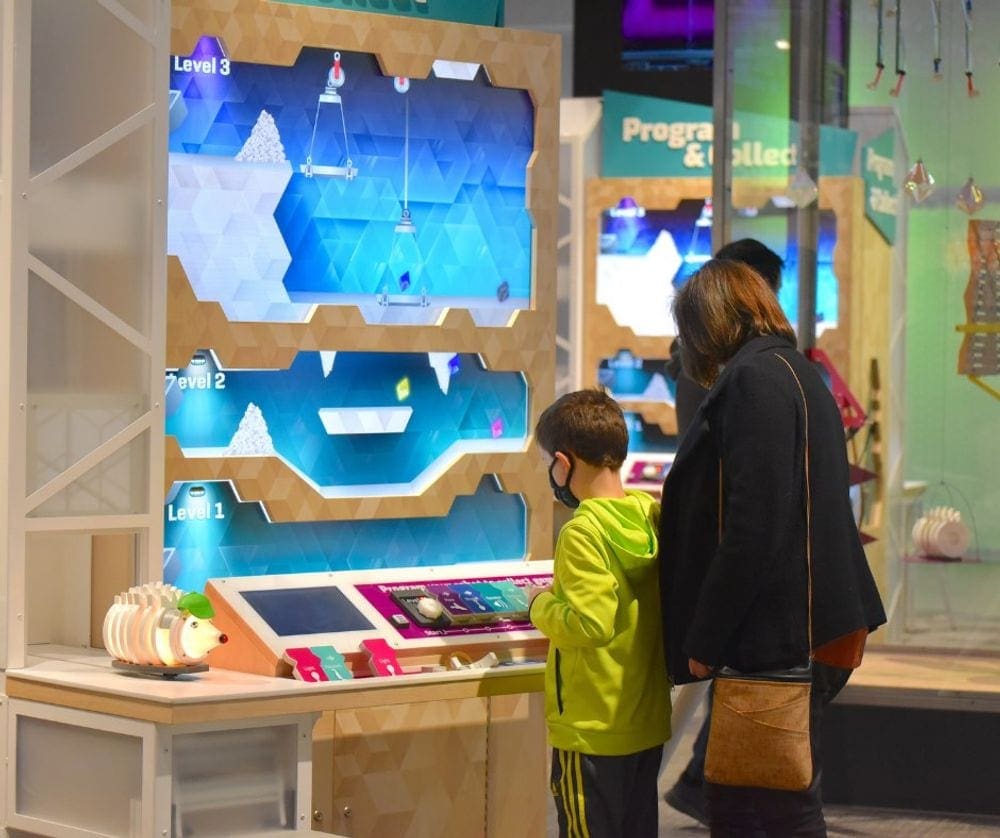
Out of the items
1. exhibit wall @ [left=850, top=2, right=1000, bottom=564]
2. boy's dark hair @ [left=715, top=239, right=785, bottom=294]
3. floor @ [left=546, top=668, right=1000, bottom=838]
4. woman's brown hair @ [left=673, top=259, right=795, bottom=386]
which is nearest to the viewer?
woman's brown hair @ [left=673, top=259, right=795, bottom=386]

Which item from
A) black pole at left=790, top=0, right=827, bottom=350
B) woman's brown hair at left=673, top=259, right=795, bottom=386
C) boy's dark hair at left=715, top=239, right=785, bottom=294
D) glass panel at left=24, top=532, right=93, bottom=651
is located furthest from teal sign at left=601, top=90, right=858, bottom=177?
woman's brown hair at left=673, top=259, right=795, bottom=386

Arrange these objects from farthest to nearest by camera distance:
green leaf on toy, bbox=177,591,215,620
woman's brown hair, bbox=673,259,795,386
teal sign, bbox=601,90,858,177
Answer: teal sign, bbox=601,90,858,177 < green leaf on toy, bbox=177,591,215,620 < woman's brown hair, bbox=673,259,795,386

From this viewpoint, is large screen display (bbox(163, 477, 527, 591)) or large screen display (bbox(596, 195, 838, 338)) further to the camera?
large screen display (bbox(596, 195, 838, 338))

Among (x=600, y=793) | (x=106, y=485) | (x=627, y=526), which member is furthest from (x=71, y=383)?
(x=600, y=793)

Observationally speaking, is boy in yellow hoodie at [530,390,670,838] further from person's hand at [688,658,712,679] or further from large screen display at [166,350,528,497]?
large screen display at [166,350,528,497]

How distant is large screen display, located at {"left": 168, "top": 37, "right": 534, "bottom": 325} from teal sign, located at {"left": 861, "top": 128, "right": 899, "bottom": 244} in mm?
1536

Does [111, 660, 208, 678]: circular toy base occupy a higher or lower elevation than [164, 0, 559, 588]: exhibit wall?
lower

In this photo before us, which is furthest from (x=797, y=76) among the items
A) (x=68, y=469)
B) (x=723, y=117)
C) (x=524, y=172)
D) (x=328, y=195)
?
(x=68, y=469)

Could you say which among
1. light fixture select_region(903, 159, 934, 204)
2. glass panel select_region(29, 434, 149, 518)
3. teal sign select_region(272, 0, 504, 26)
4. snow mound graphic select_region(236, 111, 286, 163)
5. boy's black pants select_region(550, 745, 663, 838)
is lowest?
boy's black pants select_region(550, 745, 663, 838)

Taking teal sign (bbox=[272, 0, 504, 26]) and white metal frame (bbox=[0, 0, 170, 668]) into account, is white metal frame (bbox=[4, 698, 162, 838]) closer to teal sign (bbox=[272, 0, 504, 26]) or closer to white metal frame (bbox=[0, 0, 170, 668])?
white metal frame (bbox=[0, 0, 170, 668])

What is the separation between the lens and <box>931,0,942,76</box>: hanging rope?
546 centimetres

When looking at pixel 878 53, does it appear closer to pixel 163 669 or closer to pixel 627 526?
pixel 627 526

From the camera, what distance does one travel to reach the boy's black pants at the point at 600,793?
3.30 meters

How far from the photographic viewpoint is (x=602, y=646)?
3.27 meters
